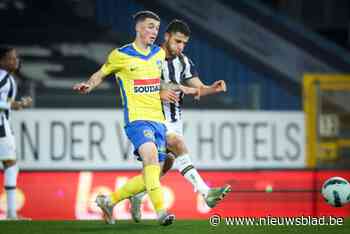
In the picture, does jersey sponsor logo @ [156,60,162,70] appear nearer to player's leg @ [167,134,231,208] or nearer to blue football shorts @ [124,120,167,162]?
blue football shorts @ [124,120,167,162]

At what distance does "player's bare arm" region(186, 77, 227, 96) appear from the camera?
7.81 m

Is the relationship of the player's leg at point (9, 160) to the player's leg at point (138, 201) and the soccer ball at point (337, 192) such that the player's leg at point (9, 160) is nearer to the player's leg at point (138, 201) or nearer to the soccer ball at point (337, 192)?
the player's leg at point (138, 201)

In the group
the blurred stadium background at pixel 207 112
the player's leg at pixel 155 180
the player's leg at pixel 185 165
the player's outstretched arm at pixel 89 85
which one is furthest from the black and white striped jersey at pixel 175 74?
the blurred stadium background at pixel 207 112

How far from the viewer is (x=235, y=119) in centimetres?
1517

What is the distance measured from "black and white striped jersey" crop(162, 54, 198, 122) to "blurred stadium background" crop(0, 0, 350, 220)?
4426mm

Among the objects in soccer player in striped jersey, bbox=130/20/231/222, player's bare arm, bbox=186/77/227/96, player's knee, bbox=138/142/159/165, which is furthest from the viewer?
soccer player in striped jersey, bbox=130/20/231/222

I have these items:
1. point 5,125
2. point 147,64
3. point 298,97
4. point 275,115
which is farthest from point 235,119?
point 147,64

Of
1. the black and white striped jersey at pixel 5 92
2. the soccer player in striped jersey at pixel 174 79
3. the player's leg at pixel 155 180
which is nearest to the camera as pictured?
the player's leg at pixel 155 180

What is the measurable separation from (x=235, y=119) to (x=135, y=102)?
24.8ft

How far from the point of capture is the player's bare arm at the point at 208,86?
7809mm

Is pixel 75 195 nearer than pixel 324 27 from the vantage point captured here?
Yes

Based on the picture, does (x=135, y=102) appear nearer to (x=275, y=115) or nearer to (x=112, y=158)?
(x=112, y=158)

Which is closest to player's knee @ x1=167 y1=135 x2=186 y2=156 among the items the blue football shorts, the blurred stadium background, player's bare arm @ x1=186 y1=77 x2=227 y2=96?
the blue football shorts

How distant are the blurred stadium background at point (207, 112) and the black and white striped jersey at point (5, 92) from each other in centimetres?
281
